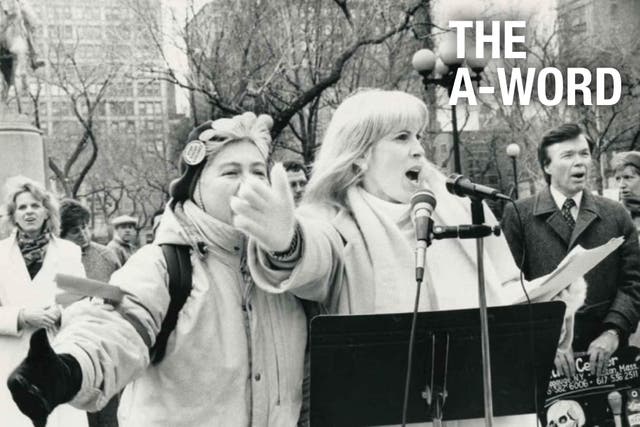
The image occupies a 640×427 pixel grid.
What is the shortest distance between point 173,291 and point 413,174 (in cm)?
112

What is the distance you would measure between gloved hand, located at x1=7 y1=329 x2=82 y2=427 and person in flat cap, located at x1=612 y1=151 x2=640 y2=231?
5.52 meters

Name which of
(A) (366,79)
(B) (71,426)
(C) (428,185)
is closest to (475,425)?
(C) (428,185)

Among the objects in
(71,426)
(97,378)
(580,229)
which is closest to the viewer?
(97,378)

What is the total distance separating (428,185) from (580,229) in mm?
2264

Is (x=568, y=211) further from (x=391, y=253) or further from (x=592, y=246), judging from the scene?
(x=391, y=253)

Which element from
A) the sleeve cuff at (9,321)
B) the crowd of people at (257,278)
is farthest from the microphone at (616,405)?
the sleeve cuff at (9,321)

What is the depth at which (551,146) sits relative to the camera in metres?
5.71

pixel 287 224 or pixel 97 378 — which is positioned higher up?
pixel 287 224

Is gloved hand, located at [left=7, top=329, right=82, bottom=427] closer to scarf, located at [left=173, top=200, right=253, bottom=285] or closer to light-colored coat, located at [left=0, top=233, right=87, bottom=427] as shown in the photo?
scarf, located at [left=173, top=200, right=253, bottom=285]

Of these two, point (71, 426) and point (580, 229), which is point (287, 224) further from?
point (71, 426)

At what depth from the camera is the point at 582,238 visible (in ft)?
18.3

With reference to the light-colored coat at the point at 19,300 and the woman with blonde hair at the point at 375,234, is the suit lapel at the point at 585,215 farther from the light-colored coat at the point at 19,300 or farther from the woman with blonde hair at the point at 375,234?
the light-colored coat at the point at 19,300

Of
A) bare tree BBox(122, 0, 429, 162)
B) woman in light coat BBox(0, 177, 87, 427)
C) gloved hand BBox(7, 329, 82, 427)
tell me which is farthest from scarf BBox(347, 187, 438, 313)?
bare tree BBox(122, 0, 429, 162)

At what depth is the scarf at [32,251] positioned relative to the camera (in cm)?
616
